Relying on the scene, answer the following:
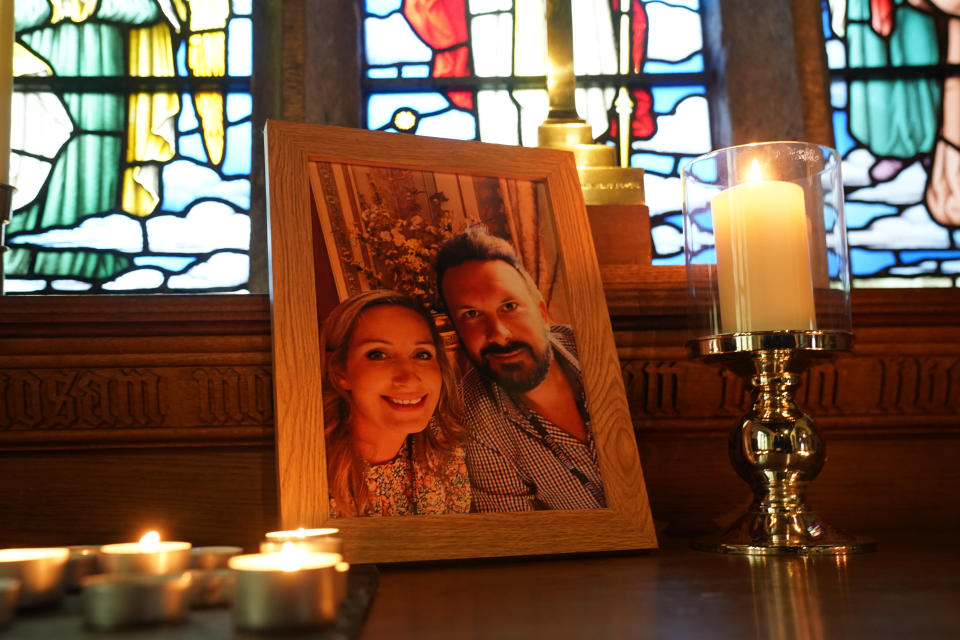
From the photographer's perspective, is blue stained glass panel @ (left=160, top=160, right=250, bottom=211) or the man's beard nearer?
the man's beard

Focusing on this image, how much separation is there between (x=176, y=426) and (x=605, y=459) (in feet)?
1.46

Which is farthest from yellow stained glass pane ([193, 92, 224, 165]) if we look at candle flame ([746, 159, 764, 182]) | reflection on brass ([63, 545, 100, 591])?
reflection on brass ([63, 545, 100, 591])

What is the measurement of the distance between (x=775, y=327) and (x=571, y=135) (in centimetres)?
47

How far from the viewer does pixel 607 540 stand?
33.6 inches

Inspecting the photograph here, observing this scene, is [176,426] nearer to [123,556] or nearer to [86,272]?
[123,556]

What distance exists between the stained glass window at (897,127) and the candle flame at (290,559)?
240cm

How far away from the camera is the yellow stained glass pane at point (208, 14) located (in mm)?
2705

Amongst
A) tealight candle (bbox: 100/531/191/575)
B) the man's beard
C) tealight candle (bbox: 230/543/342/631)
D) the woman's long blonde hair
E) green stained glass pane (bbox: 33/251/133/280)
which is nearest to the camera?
tealight candle (bbox: 230/543/342/631)

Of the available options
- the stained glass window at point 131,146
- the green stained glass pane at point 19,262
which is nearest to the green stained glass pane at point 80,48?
the stained glass window at point 131,146

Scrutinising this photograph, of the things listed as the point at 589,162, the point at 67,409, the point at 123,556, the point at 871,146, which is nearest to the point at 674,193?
the point at 871,146

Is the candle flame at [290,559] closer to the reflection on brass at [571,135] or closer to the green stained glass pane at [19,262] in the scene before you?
the reflection on brass at [571,135]

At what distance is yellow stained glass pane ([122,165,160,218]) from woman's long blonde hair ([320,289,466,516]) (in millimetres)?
1856

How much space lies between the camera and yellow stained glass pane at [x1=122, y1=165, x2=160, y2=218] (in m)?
2.55

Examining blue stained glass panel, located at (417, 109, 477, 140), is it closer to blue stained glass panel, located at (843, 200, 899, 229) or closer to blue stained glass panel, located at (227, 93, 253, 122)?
blue stained glass panel, located at (227, 93, 253, 122)
